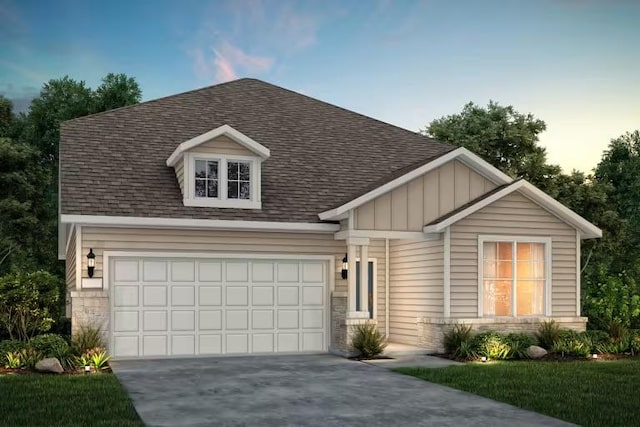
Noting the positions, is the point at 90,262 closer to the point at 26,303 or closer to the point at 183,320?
the point at 26,303

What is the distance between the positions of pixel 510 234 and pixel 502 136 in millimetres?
15664

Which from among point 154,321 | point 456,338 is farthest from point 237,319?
point 456,338

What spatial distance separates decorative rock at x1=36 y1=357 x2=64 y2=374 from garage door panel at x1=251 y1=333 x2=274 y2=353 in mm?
4942

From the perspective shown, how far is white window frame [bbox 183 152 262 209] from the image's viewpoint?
1739 centimetres

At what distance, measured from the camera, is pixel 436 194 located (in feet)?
58.7

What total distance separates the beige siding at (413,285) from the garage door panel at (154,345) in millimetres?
6061

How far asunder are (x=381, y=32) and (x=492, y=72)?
455cm

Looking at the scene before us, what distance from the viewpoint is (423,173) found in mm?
17625

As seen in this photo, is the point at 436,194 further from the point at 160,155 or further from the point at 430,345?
the point at 160,155

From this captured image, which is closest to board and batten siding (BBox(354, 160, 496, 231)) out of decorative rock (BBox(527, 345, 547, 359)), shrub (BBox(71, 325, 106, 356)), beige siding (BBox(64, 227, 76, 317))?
decorative rock (BBox(527, 345, 547, 359))

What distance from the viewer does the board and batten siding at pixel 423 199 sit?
676 inches

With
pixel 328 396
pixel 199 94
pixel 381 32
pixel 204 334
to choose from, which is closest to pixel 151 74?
pixel 199 94

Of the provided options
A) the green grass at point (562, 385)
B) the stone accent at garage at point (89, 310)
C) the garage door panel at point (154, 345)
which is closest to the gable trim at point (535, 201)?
the green grass at point (562, 385)

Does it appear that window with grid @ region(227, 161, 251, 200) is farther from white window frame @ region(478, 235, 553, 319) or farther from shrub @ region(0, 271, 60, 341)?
white window frame @ region(478, 235, 553, 319)
